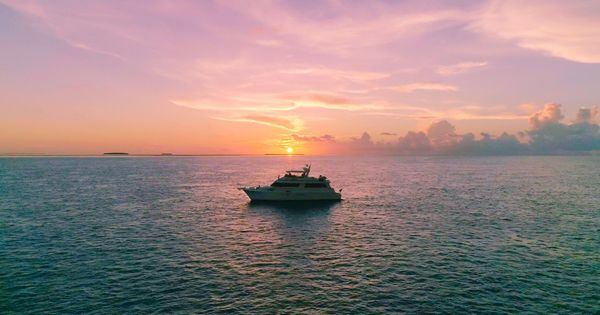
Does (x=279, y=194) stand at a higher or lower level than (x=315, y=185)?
lower

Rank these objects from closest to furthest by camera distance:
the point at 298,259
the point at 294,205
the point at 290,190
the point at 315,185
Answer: the point at 298,259 → the point at 294,205 → the point at 290,190 → the point at 315,185

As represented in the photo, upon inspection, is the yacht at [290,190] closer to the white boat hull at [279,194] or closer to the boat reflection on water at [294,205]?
the white boat hull at [279,194]

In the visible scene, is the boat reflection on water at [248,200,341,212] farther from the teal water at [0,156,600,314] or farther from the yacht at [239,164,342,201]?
the teal water at [0,156,600,314]

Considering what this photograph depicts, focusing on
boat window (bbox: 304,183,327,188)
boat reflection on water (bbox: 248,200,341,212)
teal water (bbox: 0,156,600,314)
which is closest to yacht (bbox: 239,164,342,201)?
boat window (bbox: 304,183,327,188)

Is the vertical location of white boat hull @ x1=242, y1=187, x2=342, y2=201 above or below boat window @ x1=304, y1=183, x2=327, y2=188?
below

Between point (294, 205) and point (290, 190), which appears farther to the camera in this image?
point (290, 190)

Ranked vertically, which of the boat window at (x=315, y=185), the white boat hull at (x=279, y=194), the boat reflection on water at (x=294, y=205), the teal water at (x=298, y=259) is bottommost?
the teal water at (x=298, y=259)

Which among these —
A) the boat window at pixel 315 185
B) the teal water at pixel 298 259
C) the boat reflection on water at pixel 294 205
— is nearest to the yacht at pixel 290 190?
the boat window at pixel 315 185

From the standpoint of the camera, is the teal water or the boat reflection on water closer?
the teal water

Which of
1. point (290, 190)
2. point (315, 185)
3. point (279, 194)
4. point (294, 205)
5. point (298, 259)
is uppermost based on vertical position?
point (315, 185)

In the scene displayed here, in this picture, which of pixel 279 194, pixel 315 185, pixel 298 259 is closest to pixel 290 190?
pixel 279 194

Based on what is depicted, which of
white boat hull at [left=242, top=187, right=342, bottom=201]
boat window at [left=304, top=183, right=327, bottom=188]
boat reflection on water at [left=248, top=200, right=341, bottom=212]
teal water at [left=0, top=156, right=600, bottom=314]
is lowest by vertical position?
teal water at [left=0, top=156, right=600, bottom=314]

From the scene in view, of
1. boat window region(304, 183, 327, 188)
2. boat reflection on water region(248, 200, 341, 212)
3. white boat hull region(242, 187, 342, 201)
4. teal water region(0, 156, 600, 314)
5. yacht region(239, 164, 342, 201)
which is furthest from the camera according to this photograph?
boat window region(304, 183, 327, 188)

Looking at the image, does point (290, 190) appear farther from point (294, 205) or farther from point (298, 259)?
point (298, 259)
